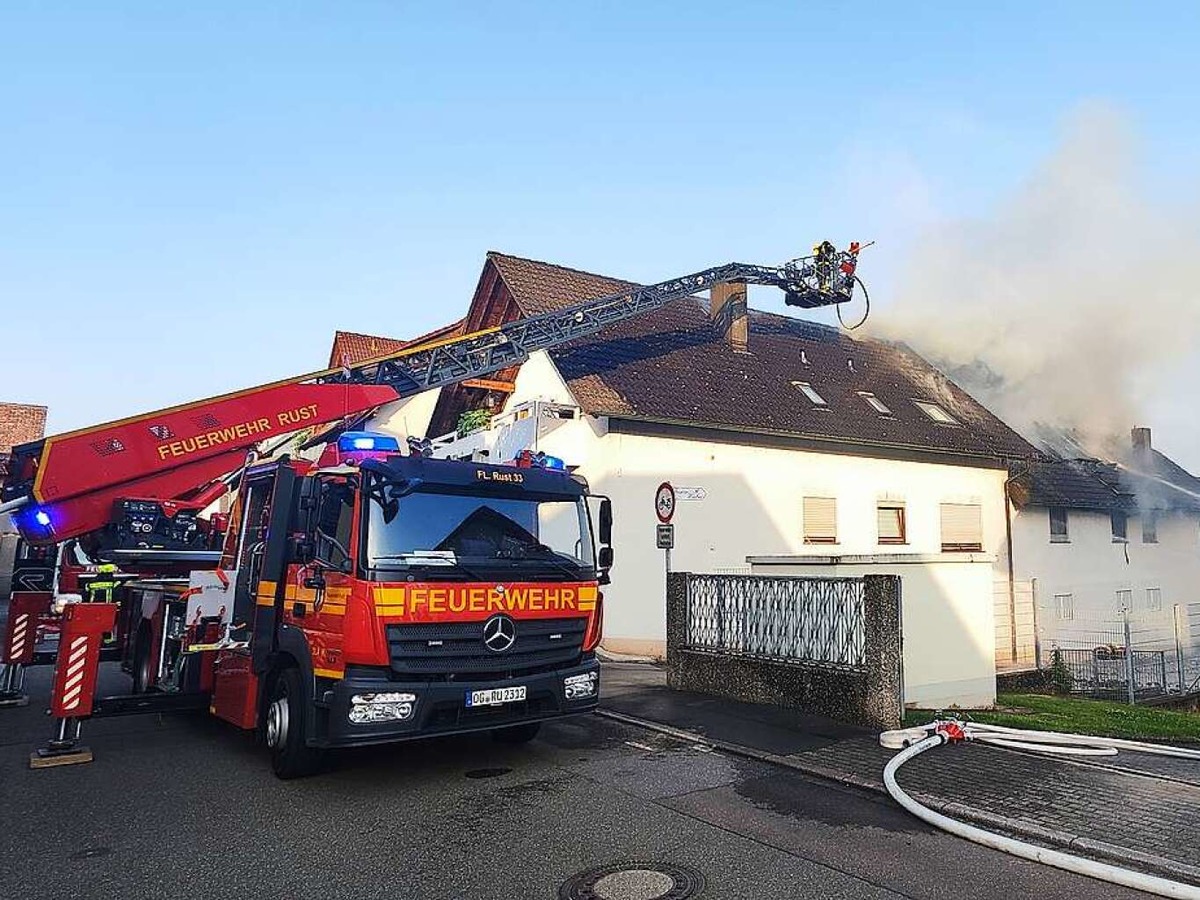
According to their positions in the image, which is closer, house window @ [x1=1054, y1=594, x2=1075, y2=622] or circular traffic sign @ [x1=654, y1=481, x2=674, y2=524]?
circular traffic sign @ [x1=654, y1=481, x2=674, y2=524]

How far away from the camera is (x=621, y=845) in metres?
5.09

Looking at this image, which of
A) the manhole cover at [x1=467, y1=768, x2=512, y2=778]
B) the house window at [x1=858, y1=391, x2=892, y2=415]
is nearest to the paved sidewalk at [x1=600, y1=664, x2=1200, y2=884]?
the manhole cover at [x1=467, y1=768, x2=512, y2=778]

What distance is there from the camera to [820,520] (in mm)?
17484

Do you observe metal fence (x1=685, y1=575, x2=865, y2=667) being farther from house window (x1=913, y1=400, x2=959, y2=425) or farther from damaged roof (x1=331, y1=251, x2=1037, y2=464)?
house window (x1=913, y1=400, x2=959, y2=425)

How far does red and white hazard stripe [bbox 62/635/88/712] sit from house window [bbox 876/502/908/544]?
15.5m

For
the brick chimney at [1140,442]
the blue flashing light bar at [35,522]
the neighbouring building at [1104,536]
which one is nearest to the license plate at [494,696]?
the blue flashing light bar at [35,522]

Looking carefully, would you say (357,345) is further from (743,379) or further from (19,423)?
(19,423)

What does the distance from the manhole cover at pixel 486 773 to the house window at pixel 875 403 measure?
1557 cm

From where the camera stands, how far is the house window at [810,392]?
19.2 m

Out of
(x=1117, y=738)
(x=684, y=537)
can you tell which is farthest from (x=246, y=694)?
(x=684, y=537)

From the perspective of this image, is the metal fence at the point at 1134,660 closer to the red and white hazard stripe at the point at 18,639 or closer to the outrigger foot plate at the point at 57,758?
the outrigger foot plate at the point at 57,758

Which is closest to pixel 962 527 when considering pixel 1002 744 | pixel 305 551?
pixel 1002 744

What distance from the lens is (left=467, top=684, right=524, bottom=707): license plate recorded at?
639cm

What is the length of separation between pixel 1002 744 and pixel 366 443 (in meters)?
6.23
